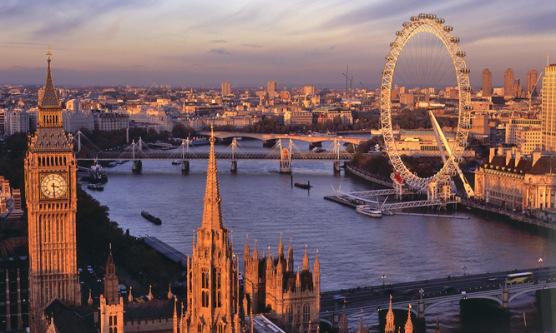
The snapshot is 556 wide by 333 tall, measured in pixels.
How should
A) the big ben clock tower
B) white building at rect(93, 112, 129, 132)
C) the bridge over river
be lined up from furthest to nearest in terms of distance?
white building at rect(93, 112, 129, 132), the bridge over river, the big ben clock tower

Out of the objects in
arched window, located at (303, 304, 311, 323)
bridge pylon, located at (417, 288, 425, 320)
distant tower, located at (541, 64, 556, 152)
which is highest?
distant tower, located at (541, 64, 556, 152)

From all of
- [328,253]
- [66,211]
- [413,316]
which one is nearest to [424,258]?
[328,253]

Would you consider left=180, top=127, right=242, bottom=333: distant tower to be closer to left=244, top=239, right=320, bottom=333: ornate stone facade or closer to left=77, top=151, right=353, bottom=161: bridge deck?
left=244, top=239, right=320, bottom=333: ornate stone facade

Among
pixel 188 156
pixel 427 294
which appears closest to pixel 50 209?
pixel 427 294

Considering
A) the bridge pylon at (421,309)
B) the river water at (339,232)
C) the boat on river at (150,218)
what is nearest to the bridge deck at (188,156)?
the river water at (339,232)

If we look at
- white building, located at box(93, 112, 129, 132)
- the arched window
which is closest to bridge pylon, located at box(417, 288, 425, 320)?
the arched window

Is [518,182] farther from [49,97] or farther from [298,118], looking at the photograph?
[298,118]
